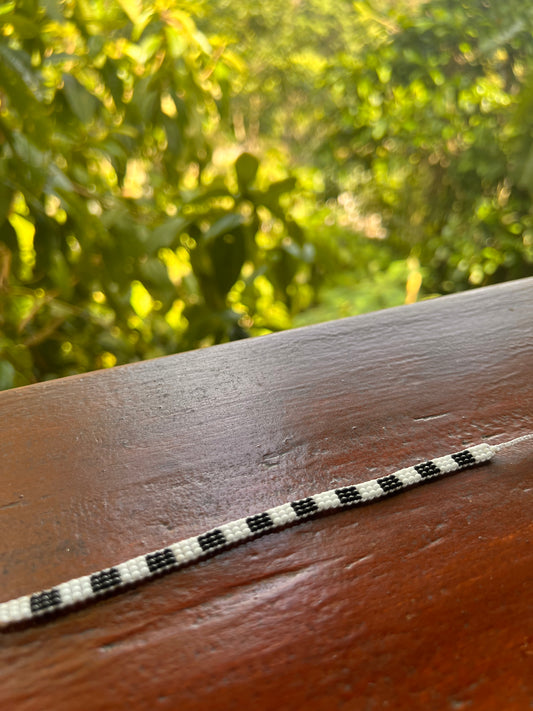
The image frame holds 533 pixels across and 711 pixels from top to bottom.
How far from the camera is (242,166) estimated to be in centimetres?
82

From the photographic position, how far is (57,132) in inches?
35.5

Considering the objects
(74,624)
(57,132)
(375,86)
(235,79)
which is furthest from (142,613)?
(235,79)

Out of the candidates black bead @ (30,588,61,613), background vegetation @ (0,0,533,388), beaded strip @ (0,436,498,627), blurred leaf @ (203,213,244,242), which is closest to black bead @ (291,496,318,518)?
beaded strip @ (0,436,498,627)

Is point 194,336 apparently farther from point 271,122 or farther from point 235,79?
point 271,122

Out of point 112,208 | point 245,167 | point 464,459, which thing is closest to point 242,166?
point 245,167

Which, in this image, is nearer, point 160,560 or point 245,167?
point 160,560

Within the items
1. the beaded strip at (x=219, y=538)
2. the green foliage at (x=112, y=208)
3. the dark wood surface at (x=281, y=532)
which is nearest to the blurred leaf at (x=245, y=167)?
the green foliage at (x=112, y=208)

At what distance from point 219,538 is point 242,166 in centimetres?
64

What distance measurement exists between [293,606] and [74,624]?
0.09 meters

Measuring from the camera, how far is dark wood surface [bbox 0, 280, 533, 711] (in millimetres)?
226

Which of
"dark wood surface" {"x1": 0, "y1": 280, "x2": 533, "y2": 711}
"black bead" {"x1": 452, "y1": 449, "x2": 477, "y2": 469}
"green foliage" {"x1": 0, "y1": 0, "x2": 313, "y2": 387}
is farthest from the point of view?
"green foliage" {"x1": 0, "y1": 0, "x2": 313, "y2": 387}

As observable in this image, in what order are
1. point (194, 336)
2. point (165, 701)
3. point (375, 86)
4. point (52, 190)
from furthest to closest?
point (375, 86) < point (194, 336) < point (52, 190) < point (165, 701)

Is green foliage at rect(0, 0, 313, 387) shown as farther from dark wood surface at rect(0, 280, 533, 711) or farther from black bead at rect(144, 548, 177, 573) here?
black bead at rect(144, 548, 177, 573)

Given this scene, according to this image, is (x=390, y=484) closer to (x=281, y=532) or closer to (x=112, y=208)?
(x=281, y=532)
